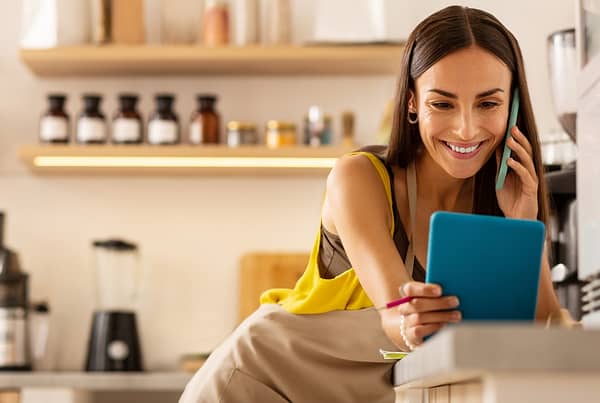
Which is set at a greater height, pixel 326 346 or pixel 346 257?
pixel 346 257

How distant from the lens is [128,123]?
10.9 feet

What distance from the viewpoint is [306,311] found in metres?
1.42

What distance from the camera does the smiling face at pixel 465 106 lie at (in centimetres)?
126

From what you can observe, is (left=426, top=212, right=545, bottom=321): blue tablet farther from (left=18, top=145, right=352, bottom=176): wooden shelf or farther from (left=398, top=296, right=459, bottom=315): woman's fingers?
(left=18, top=145, right=352, bottom=176): wooden shelf

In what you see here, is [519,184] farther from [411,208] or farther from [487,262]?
[487,262]

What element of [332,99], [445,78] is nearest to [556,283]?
[445,78]

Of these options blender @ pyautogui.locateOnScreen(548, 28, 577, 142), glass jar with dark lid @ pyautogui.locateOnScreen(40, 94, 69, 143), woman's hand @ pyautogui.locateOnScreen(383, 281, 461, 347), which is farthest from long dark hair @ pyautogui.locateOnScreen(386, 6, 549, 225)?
glass jar with dark lid @ pyautogui.locateOnScreen(40, 94, 69, 143)

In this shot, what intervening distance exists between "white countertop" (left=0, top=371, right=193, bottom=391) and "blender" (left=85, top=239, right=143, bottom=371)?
0.54 feet

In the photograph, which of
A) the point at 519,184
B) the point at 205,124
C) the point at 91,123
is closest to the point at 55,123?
the point at 91,123

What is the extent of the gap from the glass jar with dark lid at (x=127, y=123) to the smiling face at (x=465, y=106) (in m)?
2.09

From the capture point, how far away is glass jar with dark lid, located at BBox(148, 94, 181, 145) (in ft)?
10.8

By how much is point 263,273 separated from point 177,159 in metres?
0.44

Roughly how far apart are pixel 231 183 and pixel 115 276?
1.54ft

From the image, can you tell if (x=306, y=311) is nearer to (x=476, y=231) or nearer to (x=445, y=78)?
(x=445, y=78)
